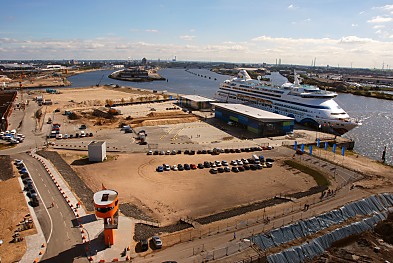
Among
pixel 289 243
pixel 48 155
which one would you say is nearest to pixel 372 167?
pixel 289 243

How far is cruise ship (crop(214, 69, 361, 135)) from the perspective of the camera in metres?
57.3

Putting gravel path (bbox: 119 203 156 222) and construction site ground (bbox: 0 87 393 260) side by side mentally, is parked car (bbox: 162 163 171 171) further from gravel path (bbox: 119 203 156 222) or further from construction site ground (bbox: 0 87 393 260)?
gravel path (bbox: 119 203 156 222)

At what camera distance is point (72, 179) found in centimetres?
3291

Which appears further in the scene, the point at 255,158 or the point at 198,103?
the point at 198,103

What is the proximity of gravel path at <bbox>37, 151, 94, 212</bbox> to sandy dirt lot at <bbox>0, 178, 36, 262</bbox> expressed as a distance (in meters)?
4.52

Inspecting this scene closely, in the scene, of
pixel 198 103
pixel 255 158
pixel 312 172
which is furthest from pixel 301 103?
pixel 312 172

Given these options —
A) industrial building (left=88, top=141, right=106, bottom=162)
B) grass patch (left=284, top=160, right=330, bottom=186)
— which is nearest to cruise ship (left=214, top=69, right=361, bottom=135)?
grass patch (left=284, top=160, right=330, bottom=186)

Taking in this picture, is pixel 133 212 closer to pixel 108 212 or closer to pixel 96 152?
pixel 108 212

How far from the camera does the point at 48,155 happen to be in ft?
132

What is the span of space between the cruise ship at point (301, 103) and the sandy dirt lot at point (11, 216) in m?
49.8

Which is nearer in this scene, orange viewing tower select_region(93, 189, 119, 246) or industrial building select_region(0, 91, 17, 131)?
orange viewing tower select_region(93, 189, 119, 246)

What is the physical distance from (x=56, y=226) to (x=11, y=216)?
4449 millimetres

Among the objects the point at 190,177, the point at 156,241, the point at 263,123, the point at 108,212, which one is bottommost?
the point at 190,177

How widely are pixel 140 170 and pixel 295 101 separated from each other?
40.8 metres
